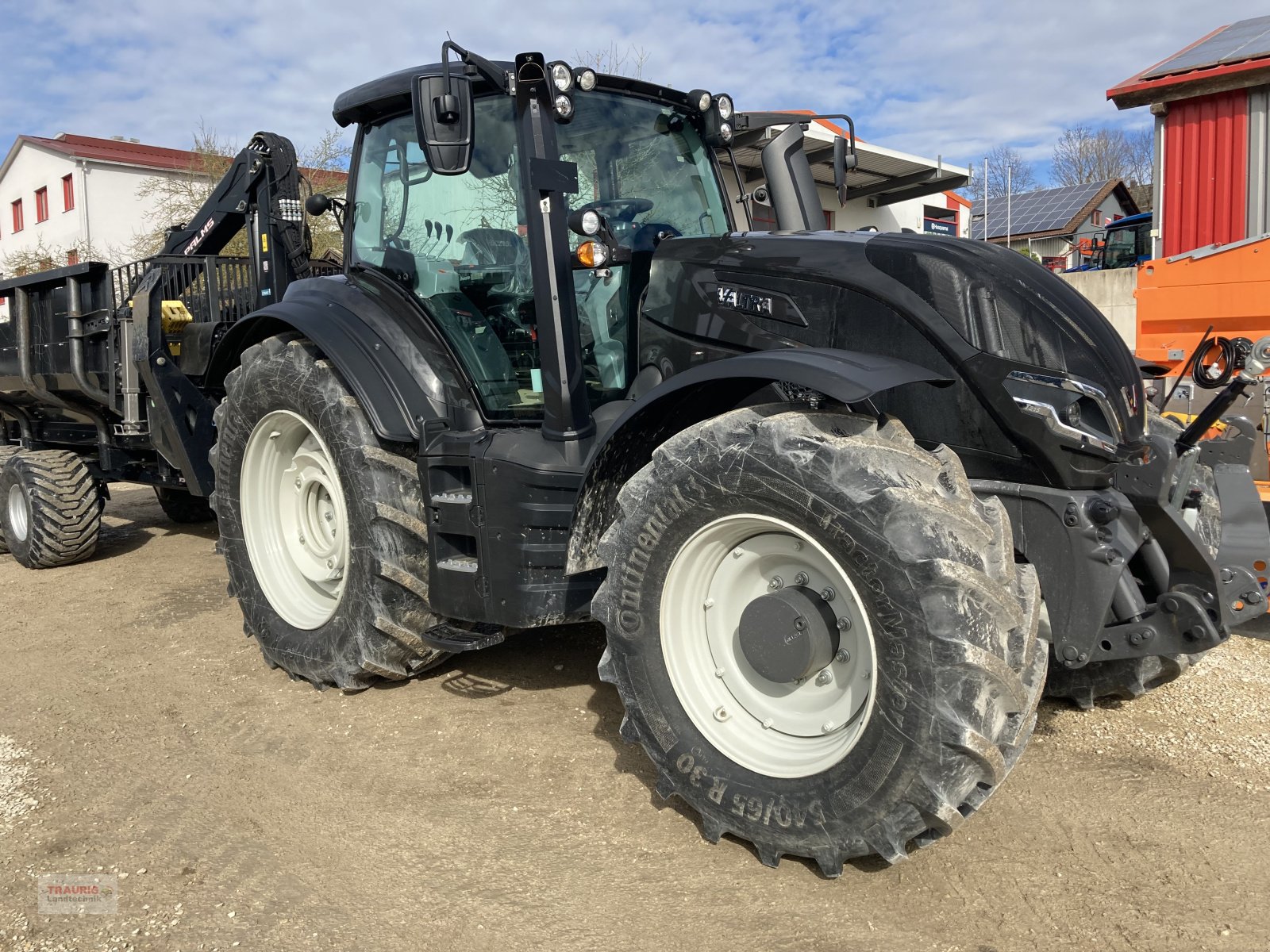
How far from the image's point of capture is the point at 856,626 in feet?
9.39

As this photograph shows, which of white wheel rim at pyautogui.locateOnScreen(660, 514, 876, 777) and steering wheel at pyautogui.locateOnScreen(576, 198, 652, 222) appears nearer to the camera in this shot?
white wheel rim at pyautogui.locateOnScreen(660, 514, 876, 777)

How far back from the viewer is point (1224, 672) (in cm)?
433

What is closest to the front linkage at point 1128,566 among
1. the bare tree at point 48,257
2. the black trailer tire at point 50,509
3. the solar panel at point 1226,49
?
the black trailer tire at point 50,509

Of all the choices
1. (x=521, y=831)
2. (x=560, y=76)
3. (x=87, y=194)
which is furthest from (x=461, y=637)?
(x=87, y=194)

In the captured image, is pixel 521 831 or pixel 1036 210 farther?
pixel 1036 210

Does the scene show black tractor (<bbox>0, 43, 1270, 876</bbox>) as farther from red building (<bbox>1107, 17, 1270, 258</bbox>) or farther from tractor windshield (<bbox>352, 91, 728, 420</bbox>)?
red building (<bbox>1107, 17, 1270, 258</bbox>)

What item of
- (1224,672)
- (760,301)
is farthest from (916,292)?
(1224,672)

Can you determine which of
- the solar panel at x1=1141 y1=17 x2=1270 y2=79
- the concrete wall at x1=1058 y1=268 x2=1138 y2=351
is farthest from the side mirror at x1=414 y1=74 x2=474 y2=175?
the solar panel at x1=1141 y1=17 x2=1270 y2=79

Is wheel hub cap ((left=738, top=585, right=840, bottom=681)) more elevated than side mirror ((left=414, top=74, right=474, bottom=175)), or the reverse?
side mirror ((left=414, top=74, right=474, bottom=175))

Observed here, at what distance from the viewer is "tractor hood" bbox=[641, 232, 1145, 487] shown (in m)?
2.98

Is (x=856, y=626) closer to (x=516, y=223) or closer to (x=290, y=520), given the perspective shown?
(x=516, y=223)

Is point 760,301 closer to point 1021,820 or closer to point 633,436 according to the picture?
point 633,436

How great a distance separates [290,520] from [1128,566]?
365 centimetres

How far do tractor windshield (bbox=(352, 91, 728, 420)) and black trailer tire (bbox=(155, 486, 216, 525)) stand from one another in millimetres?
4981
